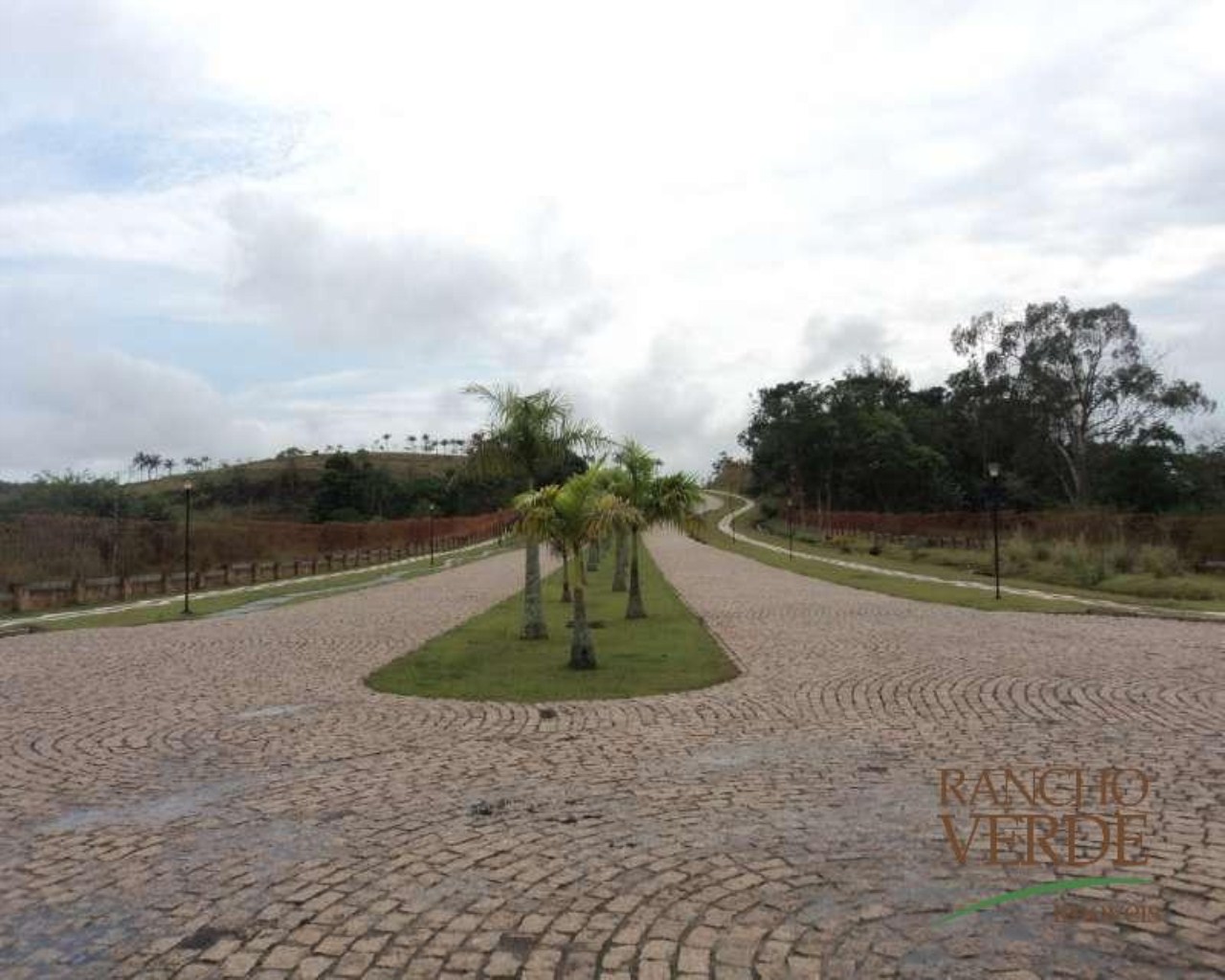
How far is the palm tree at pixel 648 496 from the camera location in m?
18.9

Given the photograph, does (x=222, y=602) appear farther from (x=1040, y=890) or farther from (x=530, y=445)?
(x=1040, y=890)

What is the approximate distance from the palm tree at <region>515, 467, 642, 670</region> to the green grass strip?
7623 millimetres

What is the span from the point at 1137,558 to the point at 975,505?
4777cm

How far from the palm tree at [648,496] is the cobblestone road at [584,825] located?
266 inches

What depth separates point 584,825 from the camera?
18.6 feet

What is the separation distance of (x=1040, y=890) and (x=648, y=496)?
15033 mm

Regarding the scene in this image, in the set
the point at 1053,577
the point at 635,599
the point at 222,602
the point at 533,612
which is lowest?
the point at 222,602

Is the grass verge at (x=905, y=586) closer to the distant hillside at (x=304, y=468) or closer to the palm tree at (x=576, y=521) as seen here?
the palm tree at (x=576, y=521)

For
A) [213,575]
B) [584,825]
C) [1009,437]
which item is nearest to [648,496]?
[584,825]

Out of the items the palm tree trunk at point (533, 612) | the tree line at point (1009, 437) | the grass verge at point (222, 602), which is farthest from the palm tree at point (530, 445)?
the tree line at point (1009, 437)

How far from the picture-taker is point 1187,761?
22.5ft

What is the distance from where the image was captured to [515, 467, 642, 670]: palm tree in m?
12.0

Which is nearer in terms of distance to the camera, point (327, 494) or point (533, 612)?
point (533, 612)

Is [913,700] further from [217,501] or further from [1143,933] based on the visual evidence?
[217,501]
